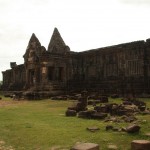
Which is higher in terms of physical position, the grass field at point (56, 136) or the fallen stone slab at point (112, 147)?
the grass field at point (56, 136)

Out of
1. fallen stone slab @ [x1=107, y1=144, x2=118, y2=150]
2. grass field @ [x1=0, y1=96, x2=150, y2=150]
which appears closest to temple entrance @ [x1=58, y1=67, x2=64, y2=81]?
grass field @ [x1=0, y1=96, x2=150, y2=150]

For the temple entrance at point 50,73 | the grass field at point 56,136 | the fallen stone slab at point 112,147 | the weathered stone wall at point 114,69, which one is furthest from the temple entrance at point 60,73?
the fallen stone slab at point 112,147

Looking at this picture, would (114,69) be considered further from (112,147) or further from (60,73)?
(112,147)

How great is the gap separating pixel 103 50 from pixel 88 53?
84.3 inches

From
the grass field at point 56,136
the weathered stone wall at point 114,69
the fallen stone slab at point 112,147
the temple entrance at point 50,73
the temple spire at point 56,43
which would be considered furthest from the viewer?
the temple spire at point 56,43

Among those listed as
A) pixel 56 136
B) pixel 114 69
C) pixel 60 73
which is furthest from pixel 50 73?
pixel 56 136

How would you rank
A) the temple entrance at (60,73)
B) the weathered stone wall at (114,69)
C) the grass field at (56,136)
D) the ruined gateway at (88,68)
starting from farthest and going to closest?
the temple entrance at (60,73)
the ruined gateway at (88,68)
the weathered stone wall at (114,69)
the grass field at (56,136)

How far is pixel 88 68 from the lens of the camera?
1073 inches

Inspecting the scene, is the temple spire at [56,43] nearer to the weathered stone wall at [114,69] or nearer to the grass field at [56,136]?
the weathered stone wall at [114,69]

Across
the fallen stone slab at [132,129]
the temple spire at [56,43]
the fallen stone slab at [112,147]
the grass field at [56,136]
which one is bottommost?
the fallen stone slab at [112,147]

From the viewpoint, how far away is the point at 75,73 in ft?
94.5

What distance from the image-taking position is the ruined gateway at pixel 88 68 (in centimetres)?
2248

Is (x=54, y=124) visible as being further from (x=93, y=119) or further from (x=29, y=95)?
(x=29, y=95)

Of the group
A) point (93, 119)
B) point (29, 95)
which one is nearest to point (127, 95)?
→ point (29, 95)
